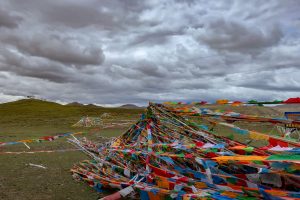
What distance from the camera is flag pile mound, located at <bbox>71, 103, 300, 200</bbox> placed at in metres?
3.62

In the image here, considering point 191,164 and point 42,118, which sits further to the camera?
point 42,118

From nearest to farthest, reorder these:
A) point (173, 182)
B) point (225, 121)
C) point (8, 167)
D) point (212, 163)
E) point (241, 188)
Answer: point (241, 188)
point (212, 163)
point (173, 182)
point (225, 121)
point (8, 167)

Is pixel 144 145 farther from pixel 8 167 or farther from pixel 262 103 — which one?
pixel 8 167

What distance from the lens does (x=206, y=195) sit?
3943mm

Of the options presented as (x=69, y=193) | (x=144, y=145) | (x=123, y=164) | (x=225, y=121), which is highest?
(x=225, y=121)

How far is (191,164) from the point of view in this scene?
5.52 metres

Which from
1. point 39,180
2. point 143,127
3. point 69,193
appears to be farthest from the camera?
point 39,180

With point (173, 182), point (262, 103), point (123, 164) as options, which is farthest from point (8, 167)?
point (262, 103)

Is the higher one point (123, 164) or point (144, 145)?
point (144, 145)

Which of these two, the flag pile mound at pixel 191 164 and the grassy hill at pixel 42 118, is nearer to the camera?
the flag pile mound at pixel 191 164

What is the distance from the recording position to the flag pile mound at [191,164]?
3.62m

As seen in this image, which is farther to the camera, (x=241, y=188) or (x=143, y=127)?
(x=143, y=127)

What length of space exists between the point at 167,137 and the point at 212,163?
197cm

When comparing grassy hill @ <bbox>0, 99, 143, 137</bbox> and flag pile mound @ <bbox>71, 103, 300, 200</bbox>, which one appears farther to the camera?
grassy hill @ <bbox>0, 99, 143, 137</bbox>
